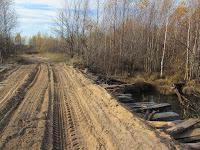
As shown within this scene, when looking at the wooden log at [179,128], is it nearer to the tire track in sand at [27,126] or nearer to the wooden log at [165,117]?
the wooden log at [165,117]

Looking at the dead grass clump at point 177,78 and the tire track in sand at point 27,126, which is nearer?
the tire track in sand at point 27,126

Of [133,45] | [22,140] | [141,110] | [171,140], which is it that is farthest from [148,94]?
[22,140]

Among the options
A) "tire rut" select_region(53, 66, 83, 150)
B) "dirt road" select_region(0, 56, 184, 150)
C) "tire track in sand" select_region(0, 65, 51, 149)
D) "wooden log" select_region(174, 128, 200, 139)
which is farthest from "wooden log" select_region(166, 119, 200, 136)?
"tire track in sand" select_region(0, 65, 51, 149)

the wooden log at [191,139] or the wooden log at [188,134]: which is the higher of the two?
the wooden log at [188,134]

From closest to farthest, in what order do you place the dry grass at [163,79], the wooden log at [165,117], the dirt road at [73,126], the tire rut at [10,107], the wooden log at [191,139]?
the dirt road at [73,126]
the wooden log at [191,139]
the tire rut at [10,107]
the wooden log at [165,117]
the dry grass at [163,79]

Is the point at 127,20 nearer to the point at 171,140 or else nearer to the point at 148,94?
the point at 148,94

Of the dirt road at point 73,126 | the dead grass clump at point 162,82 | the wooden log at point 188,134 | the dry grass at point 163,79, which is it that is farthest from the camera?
the dead grass clump at point 162,82

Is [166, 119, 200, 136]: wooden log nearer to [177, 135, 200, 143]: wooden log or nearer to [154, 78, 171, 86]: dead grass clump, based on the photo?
[177, 135, 200, 143]: wooden log

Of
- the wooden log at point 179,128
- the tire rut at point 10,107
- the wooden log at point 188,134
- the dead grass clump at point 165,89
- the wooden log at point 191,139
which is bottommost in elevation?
the dead grass clump at point 165,89

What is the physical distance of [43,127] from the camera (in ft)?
13.1

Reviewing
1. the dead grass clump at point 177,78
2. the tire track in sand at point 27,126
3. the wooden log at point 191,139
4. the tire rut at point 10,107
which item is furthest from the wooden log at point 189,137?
the dead grass clump at point 177,78

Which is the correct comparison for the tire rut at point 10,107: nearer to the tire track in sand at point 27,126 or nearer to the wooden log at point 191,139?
the tire track in sand at point 27,126

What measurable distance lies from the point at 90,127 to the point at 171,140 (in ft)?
6.40

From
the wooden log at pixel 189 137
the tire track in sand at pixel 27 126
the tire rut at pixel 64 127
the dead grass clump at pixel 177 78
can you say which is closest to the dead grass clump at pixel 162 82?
the dead grass clump at pixel 177 78
